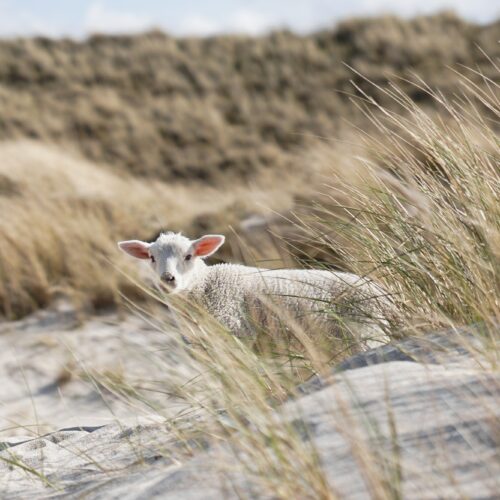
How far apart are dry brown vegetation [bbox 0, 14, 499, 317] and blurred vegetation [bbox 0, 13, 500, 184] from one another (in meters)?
0.04

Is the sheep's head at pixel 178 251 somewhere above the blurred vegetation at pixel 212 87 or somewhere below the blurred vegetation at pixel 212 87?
below

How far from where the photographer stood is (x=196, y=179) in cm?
1655

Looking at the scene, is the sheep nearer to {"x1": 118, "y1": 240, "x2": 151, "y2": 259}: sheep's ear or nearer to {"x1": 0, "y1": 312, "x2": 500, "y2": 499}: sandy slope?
{"x1": 118, "y1": 240, "x2": 151, "y2": 259}: sheep's ear

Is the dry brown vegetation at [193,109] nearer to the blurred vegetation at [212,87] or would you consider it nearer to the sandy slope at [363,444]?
the blurred vegetation at [212,87]

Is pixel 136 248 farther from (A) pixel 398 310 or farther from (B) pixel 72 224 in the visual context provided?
(B) pixel 72 224

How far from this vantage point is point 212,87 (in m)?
20.5

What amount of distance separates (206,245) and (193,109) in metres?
15.3

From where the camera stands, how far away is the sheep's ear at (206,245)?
429 cm

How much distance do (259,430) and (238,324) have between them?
2224 mm

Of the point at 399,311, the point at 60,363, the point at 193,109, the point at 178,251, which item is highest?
the point at 193,109

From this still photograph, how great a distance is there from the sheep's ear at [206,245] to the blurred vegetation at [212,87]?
36.9 ft

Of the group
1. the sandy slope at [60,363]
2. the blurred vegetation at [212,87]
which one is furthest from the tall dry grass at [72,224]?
the blurred vegetation at [212,87]

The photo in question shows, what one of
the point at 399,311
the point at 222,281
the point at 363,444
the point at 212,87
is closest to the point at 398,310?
the point at 399,311

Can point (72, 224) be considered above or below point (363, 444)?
above
